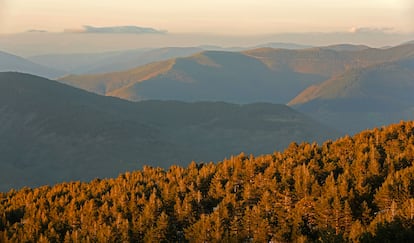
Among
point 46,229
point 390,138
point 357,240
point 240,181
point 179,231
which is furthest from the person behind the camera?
point 390,138

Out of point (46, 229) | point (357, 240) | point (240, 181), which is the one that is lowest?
point (46, 229)

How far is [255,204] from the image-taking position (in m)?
49.1

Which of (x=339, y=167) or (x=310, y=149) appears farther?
(x=310, y=149)

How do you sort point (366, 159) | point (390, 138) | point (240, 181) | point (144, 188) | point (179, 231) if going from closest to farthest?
point (179, 231), point (366, 159), point (240, 181), point (144, 188), point (390, 138)

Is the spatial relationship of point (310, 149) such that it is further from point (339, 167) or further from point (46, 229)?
point (46, 229)

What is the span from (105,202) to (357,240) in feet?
106

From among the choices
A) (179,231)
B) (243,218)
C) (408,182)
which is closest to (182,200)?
(179,231)

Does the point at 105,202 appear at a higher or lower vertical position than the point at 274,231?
lower

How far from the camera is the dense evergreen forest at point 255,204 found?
38094 millimetres

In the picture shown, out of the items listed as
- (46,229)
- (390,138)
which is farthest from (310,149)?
(46,229)

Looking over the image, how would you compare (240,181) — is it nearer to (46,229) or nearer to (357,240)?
(46,229)

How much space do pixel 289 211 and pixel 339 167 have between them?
15628 mm

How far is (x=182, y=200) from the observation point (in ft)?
177

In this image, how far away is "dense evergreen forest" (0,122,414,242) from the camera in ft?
125
